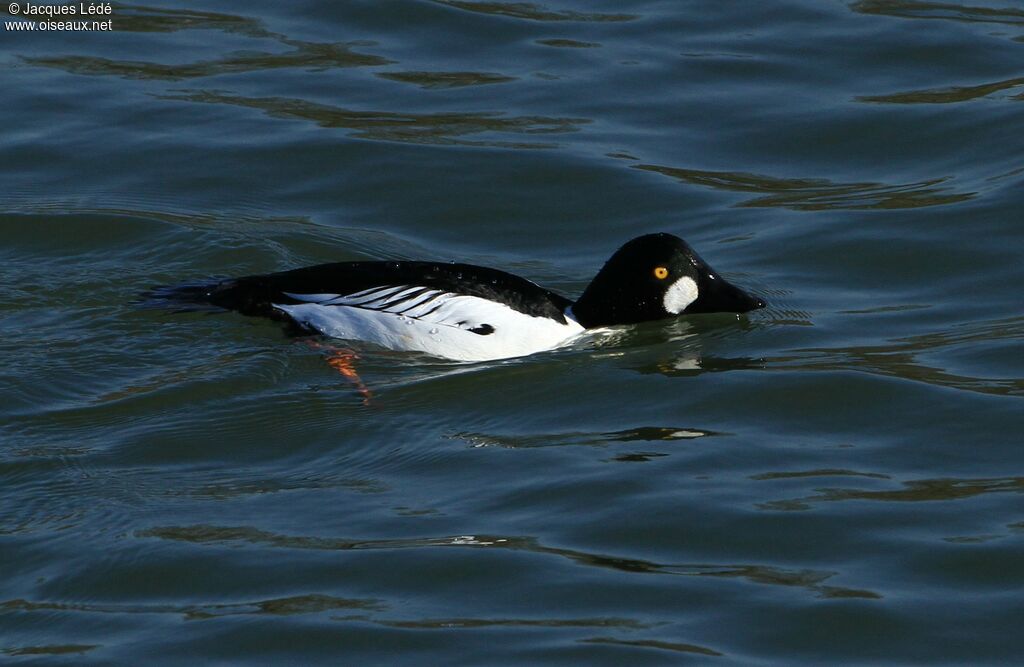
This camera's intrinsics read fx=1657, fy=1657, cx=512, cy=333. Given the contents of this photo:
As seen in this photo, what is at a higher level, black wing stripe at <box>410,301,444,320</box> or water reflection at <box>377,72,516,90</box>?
water reflection at <box>377,72,516,90</box>

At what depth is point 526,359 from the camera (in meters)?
9.97

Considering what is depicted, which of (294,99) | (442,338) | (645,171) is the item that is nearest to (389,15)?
(294,99)

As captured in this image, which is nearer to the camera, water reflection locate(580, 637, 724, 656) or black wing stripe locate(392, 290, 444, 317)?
water reflection locate(580, 637, 724, 656)

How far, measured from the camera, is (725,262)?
11.6 meters

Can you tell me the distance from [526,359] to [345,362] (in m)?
1.10

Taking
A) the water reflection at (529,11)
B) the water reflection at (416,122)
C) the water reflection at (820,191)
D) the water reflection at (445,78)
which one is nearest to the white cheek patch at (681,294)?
the water reflection at (820,191)

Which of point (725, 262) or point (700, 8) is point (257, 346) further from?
point (700, 8)

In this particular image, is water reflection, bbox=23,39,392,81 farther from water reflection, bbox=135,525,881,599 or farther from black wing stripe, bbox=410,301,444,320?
water reflection, bbox=135,525,881,599

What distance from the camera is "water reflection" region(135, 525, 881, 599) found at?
7051mm

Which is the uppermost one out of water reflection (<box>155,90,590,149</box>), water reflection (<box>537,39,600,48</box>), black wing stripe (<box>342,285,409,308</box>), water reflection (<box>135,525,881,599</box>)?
water reflection (<box>537,39,600,48</box>)

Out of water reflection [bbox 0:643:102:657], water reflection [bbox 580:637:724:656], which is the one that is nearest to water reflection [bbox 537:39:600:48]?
water reflection [bbox 580:637:724:656]

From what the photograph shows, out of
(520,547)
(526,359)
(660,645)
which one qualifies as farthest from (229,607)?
(526,359)

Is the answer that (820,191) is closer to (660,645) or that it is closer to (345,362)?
(345,362)

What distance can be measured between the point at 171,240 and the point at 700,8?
6.80 metres
